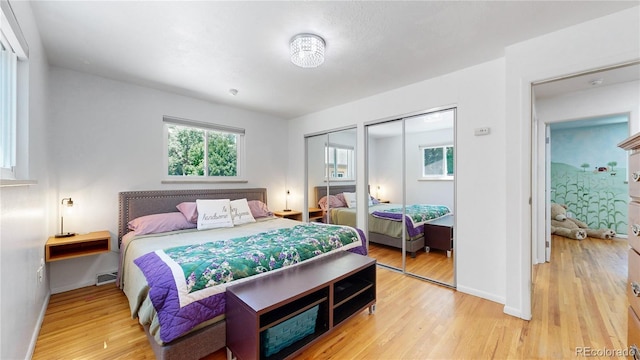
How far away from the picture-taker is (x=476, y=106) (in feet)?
8.51

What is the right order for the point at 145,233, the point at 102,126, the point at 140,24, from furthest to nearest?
1. the point at 102,126
2. the point at 145,233
3. the point at 140,24

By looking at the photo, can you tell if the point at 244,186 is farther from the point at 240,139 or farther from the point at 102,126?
the point at 102,126

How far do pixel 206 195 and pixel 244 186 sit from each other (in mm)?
699

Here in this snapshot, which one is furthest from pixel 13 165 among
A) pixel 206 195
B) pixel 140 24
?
pixel 206 195

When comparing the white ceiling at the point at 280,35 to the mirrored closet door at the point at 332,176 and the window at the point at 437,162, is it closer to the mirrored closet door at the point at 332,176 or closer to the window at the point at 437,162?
the window at the point at 437,162

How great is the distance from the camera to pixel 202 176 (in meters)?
3.80

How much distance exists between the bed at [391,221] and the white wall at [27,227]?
3.39 metres

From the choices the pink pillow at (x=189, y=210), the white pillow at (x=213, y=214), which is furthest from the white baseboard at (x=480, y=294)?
the pink pillow at (x=189, y=210)

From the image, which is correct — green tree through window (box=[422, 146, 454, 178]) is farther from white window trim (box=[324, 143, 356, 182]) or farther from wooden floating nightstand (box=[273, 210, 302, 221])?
wooden floating nightstand (box=[273, 210, 302, 221])

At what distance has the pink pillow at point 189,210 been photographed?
10.4ft

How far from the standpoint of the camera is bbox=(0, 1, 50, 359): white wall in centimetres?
128

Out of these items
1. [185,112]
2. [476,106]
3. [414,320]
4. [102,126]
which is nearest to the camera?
[414,320]

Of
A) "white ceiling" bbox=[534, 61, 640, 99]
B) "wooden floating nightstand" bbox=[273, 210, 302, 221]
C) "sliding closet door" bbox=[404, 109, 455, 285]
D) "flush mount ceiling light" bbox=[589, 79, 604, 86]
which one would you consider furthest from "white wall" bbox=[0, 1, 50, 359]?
"flush mount ceiling light" bbox=[589, 79, 604, 86]

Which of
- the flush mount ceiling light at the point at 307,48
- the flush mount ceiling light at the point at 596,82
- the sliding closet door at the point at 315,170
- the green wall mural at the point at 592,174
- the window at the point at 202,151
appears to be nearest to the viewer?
the flush mount ceiling light at the point at 307,48
